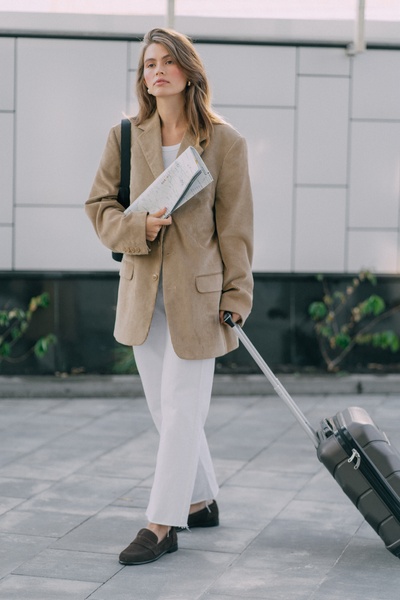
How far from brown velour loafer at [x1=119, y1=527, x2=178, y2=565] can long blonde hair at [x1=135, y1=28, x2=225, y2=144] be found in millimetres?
1625

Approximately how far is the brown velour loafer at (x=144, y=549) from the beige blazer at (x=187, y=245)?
76 centimetres

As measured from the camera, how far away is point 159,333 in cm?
457

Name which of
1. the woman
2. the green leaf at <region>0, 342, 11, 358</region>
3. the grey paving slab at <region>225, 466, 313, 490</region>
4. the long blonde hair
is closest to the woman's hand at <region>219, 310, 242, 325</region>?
the woman

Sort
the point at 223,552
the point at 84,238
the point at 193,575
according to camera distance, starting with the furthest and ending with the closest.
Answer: the point at 84,238 → the point at 223,552 → the point at 193,575

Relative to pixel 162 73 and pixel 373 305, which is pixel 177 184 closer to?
pixel 162 73

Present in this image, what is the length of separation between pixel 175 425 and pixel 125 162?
110cm

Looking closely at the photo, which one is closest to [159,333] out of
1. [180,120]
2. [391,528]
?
[180,120]

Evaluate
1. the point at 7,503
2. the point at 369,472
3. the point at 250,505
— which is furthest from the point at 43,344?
the point at 369,472

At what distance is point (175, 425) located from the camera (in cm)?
447

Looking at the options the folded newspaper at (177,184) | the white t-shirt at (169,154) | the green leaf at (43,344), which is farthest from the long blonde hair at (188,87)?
the green leaf at (43,344)

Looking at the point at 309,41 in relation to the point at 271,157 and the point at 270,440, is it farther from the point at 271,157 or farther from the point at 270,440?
the point at 270,440

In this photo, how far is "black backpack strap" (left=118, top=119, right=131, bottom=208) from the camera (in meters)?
4.61

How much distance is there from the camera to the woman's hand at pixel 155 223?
4363 mm

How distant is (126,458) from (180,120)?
2544mm
